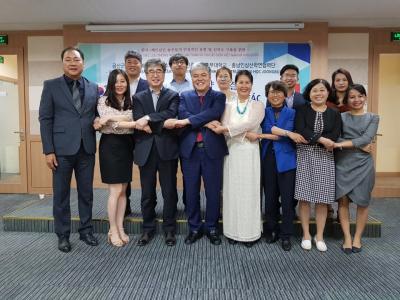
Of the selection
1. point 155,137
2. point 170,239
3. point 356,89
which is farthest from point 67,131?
point 356,89

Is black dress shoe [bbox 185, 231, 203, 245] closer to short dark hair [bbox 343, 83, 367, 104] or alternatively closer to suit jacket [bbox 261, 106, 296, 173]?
suit jacket [bbox 261, 106, 296, 173]

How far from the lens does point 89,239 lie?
2871 mm

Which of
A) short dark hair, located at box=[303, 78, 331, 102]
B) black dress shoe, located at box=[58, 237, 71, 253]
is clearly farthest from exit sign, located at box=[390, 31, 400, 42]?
black dress shoe, located at box=[58, 237, 71, 253]

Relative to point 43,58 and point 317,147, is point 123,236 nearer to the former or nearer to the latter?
point 317,147

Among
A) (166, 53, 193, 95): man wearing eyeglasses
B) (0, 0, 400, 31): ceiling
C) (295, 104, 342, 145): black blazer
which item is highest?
(0, 0, 400, 31): ceiling

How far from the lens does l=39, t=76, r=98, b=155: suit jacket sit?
2621 millimetres

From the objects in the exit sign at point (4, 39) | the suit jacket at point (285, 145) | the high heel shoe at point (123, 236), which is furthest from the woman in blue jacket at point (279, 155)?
the exit sign at point (4, 39)

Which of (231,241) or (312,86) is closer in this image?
(312,86)

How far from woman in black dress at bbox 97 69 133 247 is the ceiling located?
1.61m

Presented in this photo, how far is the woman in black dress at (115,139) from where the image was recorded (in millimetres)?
2649

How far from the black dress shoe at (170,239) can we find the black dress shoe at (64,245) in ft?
2.73

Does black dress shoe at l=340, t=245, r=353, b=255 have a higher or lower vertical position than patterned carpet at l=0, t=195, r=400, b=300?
higher

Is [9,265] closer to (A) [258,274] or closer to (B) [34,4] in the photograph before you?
(A) [258,274]

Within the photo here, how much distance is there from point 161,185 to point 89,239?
2.66ft
